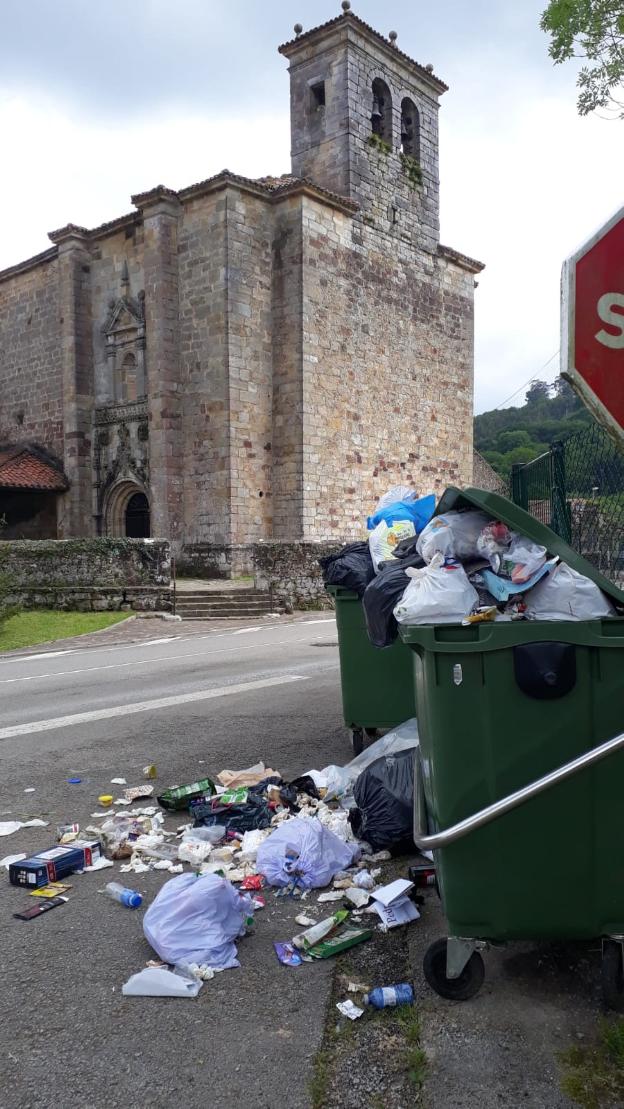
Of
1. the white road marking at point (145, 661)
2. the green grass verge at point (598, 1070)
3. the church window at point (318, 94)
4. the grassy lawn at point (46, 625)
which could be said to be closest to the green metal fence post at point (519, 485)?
the white road marking at point (145, 661)

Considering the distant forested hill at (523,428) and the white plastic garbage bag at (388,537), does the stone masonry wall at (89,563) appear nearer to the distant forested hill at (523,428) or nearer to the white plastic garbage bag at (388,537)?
the white plastic garbage bag at (388,537)

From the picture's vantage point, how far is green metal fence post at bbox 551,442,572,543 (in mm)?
6973

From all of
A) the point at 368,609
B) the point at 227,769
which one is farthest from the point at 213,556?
the point at 368,609

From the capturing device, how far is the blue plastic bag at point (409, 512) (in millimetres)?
4859

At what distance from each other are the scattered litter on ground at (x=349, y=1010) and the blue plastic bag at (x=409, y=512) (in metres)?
2.81

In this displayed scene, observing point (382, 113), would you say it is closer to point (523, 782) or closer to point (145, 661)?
point (145, 661)

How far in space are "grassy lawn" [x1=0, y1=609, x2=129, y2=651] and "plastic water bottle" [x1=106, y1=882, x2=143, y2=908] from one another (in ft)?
34.6

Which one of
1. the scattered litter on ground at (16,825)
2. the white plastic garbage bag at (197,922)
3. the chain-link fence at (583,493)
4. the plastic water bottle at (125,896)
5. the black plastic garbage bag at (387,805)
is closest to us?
the white plastic garbage bag at (197,922)

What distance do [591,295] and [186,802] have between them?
11.1 feet

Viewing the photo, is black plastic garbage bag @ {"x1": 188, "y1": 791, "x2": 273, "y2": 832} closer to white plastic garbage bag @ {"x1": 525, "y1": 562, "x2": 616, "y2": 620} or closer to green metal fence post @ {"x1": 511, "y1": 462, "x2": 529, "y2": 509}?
white plastic garbage bag @ {"x1": 525, "y1": 562, "x2": 616, "y2": 620}

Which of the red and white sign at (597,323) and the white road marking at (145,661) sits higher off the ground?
the red and white sign at (597,323)

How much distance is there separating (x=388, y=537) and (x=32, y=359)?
2551 centimetres

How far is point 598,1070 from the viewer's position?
2133 mm

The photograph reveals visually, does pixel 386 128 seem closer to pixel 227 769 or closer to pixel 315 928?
pixel 227 769
